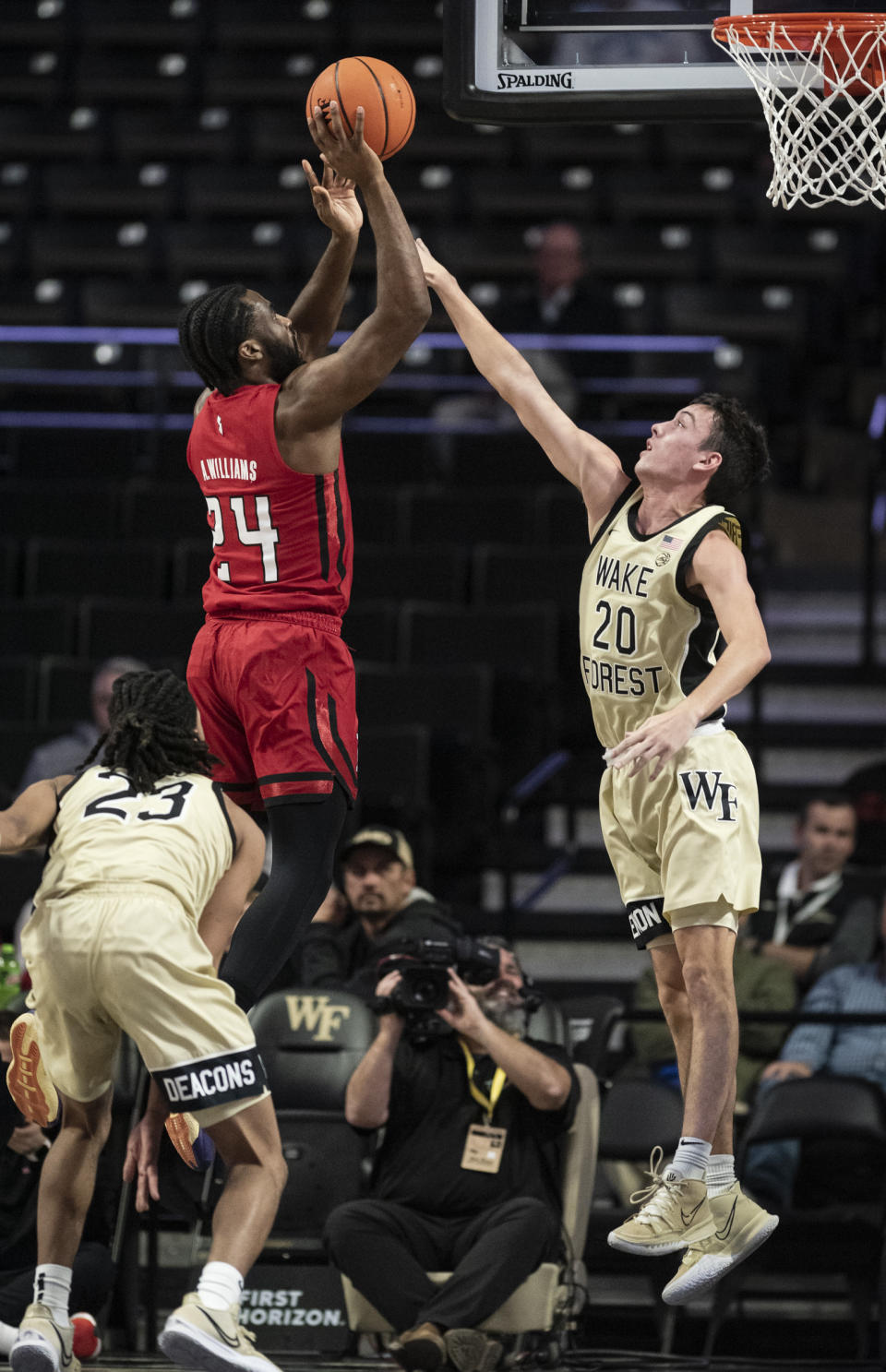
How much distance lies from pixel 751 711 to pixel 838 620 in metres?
1.27

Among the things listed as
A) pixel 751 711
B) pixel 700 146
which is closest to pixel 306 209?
pixel 700 146

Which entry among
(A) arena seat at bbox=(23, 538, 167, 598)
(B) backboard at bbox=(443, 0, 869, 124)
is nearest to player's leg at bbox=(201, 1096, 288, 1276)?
(B) backboard at bbox=(443, 0, 869, 124)

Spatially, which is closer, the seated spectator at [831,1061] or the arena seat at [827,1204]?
the arena seat at [827,1204]

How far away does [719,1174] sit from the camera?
5.27 metres

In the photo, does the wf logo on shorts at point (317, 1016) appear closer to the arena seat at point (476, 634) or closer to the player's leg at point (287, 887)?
the player's leg at point (287, 887)

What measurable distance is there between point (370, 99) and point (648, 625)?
58.5 inches

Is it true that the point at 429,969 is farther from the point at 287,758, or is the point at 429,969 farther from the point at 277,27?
the point at 277,27

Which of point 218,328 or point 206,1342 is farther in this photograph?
point 218,328

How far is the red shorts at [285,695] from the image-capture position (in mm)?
5117

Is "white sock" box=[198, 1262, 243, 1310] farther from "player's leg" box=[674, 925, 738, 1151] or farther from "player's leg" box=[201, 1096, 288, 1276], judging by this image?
"player's leg" box=[674, 925, 738, 1151]

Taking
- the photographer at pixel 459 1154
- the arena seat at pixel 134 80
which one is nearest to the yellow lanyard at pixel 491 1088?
the photographer at pixel 459 1154

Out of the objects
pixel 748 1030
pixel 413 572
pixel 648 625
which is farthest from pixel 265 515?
pixel 413 572

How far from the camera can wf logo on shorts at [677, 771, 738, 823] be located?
17.1ft

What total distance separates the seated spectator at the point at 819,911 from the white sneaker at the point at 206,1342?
3.72 m
